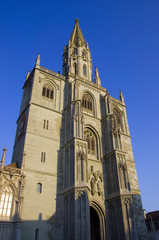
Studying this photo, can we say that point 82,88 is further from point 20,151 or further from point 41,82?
point 20,151

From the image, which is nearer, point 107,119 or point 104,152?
point 104,152

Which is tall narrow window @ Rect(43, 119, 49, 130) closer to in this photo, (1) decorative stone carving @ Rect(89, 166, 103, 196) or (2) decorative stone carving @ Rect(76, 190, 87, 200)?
(1) decorative stone carving @ Rect(89, 166, 103, 196)

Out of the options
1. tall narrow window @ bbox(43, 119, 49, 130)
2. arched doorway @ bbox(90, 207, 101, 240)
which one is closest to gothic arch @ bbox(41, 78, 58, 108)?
tall narrow window @ bbox(43, 119, 49, 130)

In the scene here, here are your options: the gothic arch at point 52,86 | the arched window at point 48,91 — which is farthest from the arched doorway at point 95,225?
the arched window at point 48,91

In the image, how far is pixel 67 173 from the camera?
61.1ft

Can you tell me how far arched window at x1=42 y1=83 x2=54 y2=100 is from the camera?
2362 centimetres

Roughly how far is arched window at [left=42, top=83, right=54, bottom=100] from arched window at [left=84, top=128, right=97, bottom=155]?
556 centimetres

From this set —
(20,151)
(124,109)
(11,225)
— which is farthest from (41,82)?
(11,225)

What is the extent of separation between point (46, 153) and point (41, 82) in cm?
877

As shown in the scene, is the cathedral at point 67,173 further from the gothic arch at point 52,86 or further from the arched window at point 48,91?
the arched window at point 48,91

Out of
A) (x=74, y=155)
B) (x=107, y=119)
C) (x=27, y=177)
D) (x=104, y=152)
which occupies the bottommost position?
(x=27, y=177)

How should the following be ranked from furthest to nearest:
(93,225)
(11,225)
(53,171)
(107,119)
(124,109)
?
(124,109), (107,119), (93,225), (53,171), (11,225)

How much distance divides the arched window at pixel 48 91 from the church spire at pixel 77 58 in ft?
18.2

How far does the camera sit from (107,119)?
24422 mm
